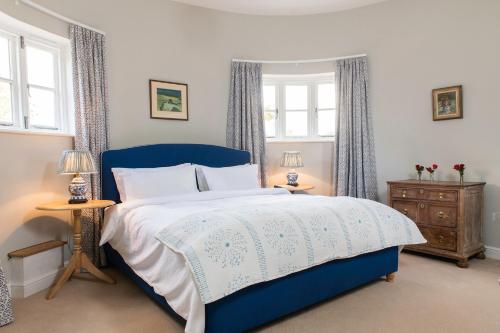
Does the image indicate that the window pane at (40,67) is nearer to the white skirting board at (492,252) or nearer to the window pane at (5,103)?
the window pane at (5,103)

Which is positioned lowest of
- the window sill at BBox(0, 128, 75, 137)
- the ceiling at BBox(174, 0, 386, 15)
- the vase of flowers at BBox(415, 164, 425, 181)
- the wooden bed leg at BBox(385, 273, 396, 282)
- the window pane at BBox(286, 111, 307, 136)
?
the wooden bed leg at BBox(385, 273, 396, 282)

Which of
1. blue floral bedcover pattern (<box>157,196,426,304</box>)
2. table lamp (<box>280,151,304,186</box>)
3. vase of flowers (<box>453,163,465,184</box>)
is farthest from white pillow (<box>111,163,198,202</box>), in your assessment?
vase of flowers (<box>453,163,465,184</box>)

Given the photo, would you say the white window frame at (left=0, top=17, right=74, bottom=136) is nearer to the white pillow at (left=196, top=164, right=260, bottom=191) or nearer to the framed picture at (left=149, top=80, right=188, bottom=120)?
the framed picture at (left=149, top=80, right=188, bottom=120)

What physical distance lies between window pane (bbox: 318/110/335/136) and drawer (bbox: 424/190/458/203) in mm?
1656

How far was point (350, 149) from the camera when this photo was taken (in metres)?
4.57

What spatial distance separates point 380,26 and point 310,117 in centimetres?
148

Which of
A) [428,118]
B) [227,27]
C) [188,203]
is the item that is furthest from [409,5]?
[188,203]

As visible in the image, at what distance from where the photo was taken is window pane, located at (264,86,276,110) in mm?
5066

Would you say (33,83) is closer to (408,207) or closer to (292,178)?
(292,178)

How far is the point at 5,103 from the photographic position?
3033mm

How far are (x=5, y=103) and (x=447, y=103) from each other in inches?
178

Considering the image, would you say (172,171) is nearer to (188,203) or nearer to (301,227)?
(188,203)

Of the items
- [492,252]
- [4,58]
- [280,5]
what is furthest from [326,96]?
[4,58]

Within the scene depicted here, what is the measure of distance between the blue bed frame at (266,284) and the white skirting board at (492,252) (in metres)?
1.50
